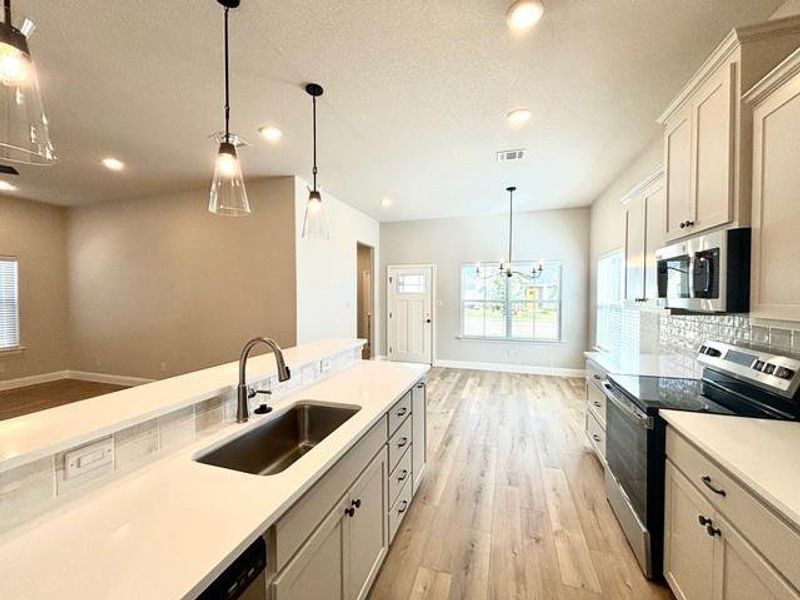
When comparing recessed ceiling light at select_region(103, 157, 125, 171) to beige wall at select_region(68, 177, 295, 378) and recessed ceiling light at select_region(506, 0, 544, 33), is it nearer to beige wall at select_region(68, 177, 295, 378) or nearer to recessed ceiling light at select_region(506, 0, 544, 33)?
beige wall at select_region(68, 177, 295, 378)

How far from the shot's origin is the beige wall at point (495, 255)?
561 centimetres

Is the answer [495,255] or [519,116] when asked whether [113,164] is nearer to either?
[519,116]

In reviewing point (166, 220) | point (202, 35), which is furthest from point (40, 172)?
point (202, 35)

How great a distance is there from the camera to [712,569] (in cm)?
125

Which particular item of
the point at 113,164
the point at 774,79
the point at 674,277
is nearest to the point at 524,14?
the point at 774,79

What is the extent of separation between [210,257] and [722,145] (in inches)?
204

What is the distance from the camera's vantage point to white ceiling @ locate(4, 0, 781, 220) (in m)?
1.70

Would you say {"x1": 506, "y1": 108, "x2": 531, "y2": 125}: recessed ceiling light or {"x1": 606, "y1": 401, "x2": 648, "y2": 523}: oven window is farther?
{"x1": 506, "y1": 108, "x2": 531, "y2": 125}: recessed ceiling light

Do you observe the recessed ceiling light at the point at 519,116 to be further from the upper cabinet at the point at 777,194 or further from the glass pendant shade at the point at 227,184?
the glass pendant shade at the point at 227,184

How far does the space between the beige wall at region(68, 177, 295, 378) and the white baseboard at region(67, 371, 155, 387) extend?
3.5 inches

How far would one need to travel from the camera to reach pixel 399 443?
1.94 m

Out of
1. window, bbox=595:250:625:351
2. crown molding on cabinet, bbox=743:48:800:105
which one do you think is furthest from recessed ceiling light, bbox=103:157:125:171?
window, bbox=595:250:625:351

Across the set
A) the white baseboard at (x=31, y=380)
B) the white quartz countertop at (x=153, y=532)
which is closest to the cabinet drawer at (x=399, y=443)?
the white quartz countertop at (x=153, y=532)

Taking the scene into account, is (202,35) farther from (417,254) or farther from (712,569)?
(417,254)
